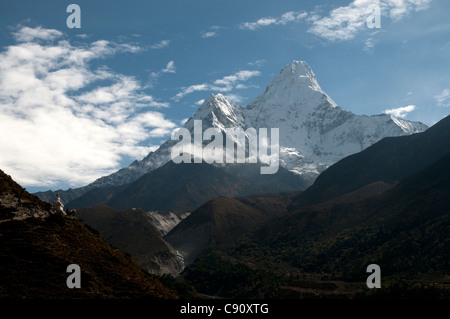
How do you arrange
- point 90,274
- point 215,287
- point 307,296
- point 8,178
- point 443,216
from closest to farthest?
point 90,274 < point 8,178 < point 307,296 < point 215,287 < point 443,216

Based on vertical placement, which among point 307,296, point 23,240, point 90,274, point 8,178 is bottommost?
point 307,296

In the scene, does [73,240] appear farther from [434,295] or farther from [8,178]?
[434,295]

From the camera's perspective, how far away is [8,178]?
7925 cm

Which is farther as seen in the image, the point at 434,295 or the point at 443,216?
the point at 443,216

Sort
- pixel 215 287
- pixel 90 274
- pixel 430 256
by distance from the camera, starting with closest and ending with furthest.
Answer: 1. pixel 90 274
2. pixel 430 256
3. pixel 215 287
